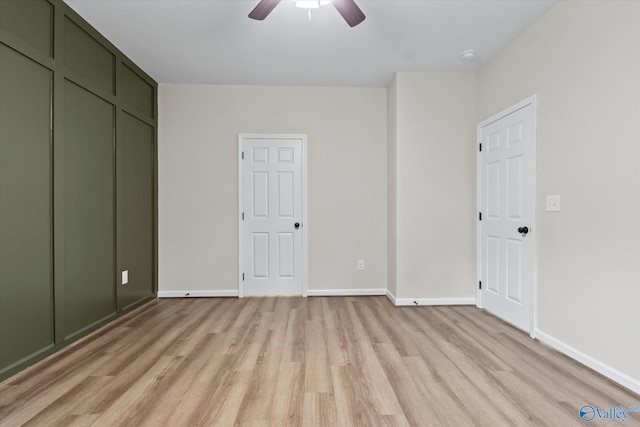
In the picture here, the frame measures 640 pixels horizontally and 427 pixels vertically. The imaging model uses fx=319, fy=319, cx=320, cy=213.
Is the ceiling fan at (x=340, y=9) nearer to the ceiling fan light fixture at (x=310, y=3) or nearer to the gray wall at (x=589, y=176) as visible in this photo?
the ceiling fan light fixture at (x=310, y=3)

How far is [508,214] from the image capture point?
3.11 meters

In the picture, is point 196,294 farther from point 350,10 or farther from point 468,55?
point 468,55

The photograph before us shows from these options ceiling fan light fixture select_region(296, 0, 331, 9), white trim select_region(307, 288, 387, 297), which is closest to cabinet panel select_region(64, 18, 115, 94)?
ceiling fan light fixture select_region(296, 0, 331, 9)

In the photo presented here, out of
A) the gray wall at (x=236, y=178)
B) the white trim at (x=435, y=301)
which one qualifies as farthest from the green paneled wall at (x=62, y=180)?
the white trim at (x=435, y=301)

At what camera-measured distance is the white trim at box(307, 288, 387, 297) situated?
162 inches

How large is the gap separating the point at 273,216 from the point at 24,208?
7.97 feet

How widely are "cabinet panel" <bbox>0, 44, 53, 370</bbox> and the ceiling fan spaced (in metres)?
1.60

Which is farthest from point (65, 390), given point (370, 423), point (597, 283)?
point (597, 283)

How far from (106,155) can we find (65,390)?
205 cm

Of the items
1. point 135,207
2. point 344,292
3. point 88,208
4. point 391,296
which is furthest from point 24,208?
point 391,296

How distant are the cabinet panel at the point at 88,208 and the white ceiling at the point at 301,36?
78 centimetres

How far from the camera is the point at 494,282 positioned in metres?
3.35

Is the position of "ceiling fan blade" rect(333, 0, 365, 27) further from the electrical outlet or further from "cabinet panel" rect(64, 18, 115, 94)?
"cabinet panel" rect(64, 18, 115, 94)

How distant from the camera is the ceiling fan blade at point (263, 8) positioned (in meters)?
2.09
